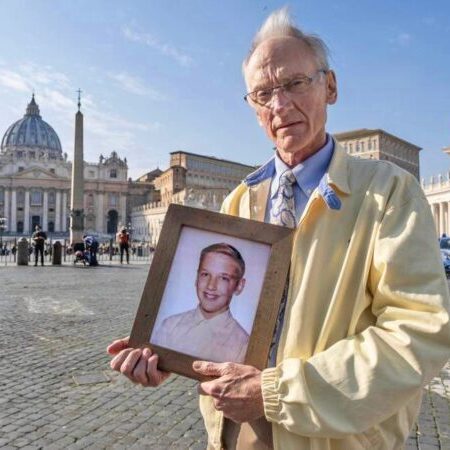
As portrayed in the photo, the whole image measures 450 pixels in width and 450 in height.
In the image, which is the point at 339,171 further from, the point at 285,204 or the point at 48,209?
the point at 48,209

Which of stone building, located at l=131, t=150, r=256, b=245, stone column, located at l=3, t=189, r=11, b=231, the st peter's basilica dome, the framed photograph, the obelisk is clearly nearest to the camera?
the framed photograph

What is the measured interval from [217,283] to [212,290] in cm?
3

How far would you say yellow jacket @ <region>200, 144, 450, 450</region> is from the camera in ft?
4.06

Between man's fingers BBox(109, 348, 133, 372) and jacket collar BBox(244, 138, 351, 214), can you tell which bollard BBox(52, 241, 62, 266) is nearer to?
jacket collar BBox(244, 138, 351, 214)

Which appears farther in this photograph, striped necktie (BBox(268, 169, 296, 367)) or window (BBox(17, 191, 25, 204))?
window (BBox(17, 191, 25, 204))

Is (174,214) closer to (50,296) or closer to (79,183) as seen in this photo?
(50,296)

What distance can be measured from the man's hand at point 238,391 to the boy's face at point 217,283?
181 millimetres

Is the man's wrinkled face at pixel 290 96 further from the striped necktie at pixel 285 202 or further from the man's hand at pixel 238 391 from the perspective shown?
the man's hand at pixel 238 391

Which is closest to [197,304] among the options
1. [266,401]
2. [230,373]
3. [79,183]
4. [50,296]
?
[230,373]

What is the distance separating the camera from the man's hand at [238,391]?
133cm

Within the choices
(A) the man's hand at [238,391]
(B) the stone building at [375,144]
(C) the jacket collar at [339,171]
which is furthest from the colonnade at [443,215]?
(A) the man's hand at [238,391]

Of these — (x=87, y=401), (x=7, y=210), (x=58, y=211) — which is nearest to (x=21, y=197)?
(x=7, y=210)

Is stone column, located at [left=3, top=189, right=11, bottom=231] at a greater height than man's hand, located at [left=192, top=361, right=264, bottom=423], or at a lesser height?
greater

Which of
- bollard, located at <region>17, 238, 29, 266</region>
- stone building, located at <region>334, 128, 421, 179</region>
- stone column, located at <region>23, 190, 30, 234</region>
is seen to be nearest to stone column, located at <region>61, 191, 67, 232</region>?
stone column, located at <region>23, 190, 30, 234</region>
